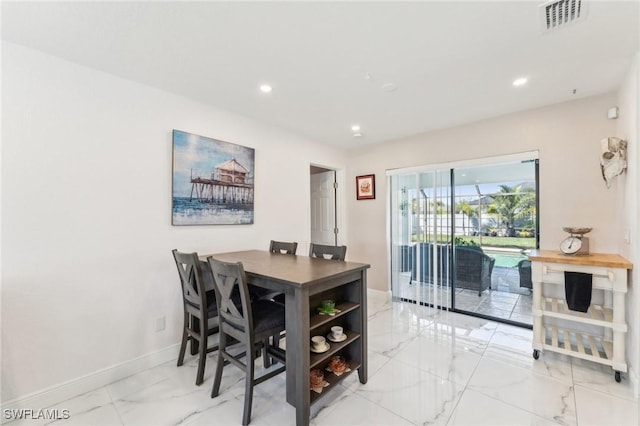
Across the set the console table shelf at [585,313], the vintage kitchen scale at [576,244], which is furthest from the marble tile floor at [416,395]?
the vintage kitchen scale at [576,244]

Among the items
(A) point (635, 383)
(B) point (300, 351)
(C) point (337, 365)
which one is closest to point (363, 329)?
(C) point (337, 365)

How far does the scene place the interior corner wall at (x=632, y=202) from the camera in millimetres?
1892

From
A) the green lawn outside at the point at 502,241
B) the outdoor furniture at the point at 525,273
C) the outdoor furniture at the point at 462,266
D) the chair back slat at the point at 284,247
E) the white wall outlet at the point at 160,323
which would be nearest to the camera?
the white wall outlet at the point at 160,323

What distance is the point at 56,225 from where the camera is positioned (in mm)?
1906

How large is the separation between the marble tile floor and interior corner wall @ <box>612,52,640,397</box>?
347mm

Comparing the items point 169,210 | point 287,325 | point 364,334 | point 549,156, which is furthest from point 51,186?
point 549,156

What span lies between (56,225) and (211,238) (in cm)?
115

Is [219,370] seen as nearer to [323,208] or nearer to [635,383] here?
[635,383]

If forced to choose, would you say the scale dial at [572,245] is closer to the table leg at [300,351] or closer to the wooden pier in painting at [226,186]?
the table leg at [300,351]

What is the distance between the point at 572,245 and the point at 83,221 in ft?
13.4

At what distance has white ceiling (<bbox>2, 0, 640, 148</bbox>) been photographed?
1.52 metres

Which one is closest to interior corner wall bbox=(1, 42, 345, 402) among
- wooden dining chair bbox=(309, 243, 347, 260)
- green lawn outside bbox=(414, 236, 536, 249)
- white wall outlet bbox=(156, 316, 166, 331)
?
white wall outlet bbox=(156, 316, 166, 331)

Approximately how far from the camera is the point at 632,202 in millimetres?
1980

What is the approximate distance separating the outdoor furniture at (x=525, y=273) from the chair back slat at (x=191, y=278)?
3.78m
